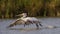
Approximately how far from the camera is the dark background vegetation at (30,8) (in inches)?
623

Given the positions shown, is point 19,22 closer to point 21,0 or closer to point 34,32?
point 34,32

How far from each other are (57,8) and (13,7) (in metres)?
2.15

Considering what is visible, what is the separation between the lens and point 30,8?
15.9 metres

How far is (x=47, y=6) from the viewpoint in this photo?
1620 cm

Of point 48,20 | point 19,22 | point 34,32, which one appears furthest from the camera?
point 48,20

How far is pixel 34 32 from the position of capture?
1155 cm

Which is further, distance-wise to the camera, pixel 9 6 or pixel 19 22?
pixel 9 6

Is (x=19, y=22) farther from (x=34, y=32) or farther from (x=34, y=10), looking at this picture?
(x=34, y=10)

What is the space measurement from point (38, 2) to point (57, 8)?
3.20 ft

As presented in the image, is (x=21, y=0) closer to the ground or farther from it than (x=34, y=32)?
farther from it

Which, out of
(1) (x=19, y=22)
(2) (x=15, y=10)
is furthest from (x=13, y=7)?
(1) (x=19, y=22)

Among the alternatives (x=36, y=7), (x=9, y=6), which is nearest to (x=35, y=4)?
(x=36, y=7)

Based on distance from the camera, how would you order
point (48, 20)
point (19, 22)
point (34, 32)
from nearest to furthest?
point (34, 32) → point (19, 22) → point (48, 20)

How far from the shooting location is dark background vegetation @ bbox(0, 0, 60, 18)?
15.8m
